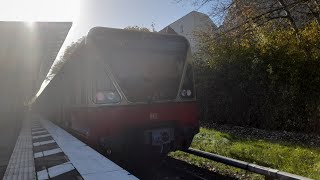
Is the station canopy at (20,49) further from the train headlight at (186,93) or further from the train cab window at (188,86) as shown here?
the train headlight at (186,93)

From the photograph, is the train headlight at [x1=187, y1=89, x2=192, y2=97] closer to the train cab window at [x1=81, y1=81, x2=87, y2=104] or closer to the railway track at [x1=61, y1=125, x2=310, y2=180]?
the railway track at [x1=61, y1=125, x2=310, y2=180]

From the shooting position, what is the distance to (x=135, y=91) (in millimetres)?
7336

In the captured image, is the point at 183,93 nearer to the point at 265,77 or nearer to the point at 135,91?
the point at 135,91

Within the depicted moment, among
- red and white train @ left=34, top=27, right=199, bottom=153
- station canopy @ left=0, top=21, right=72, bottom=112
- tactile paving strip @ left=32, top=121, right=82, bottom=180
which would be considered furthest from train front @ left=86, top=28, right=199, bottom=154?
station canopy @ left=0, top=21, right=72, bottom=112

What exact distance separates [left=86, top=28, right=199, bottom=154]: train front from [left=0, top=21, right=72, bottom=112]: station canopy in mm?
10839

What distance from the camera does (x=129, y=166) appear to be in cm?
837

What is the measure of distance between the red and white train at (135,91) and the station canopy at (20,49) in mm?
10478

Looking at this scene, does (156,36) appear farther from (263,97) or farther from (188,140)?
(263,97)

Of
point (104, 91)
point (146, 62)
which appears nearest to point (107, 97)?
point (104, 91)

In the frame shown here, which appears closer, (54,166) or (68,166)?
(68,166)

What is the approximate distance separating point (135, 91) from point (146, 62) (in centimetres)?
67

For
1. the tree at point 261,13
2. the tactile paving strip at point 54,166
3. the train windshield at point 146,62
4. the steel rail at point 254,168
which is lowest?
the steel rail at point 254,168

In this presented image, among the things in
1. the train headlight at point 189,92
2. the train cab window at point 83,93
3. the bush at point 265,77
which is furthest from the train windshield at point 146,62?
the bush at point 265,77

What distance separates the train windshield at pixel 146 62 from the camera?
7250 millimetres
